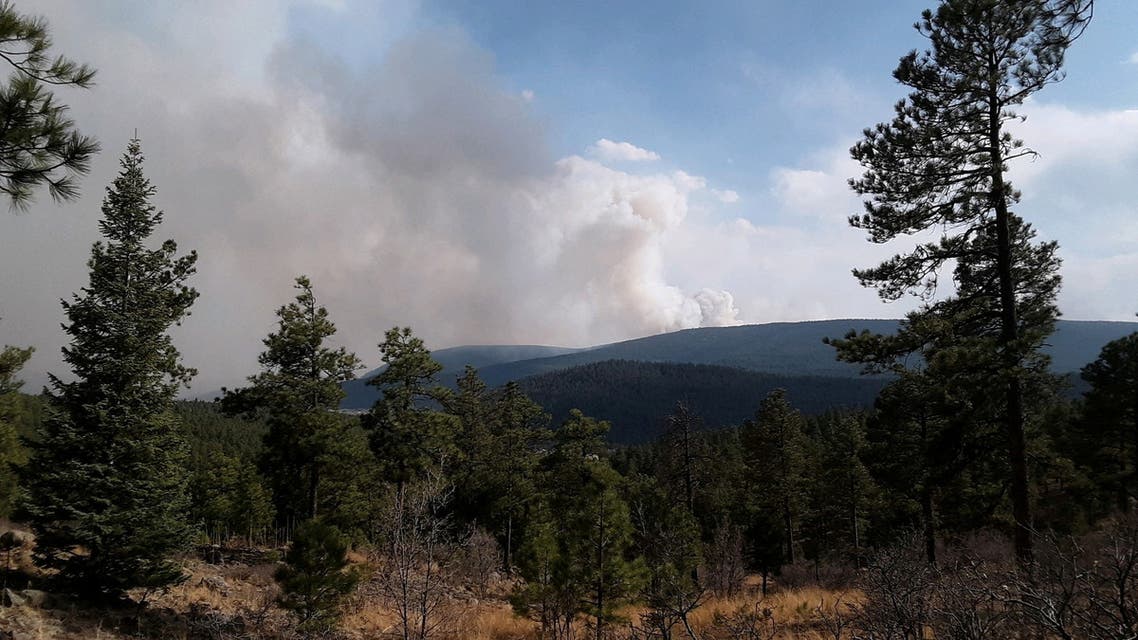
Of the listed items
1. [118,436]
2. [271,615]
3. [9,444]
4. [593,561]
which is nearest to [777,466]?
[593,561]

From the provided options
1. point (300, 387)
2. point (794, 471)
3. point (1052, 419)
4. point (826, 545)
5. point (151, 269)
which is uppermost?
point (151, 269)

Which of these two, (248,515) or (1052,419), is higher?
(1052,419)

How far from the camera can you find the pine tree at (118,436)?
12516 millimetres

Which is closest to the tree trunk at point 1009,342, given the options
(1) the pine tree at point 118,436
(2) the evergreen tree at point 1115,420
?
(1) the pine tree at point 118,436

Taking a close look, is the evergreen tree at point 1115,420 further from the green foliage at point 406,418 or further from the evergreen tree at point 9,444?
the evergreen tree at point 9,444

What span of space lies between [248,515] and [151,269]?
4493 centimetres

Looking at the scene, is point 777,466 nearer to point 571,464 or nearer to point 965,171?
point 571,464

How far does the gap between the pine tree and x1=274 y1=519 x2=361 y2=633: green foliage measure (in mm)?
3286

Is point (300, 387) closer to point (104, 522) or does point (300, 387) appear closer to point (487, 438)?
point (104, 522)

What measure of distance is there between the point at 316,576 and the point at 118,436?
6.35m

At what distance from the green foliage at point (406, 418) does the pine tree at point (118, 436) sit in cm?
955

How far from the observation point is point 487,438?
39.1m

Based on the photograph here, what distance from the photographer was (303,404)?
21.2m

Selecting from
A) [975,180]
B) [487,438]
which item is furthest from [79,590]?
[487,438]
